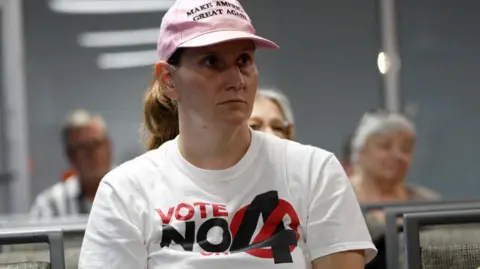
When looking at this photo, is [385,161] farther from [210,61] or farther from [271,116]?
[210,61]

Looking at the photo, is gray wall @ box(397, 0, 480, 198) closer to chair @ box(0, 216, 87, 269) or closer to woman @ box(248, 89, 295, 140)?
woman @ box(248, 89, 295, 140)

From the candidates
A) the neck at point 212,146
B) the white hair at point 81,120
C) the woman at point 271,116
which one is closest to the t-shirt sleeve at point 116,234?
the neck at point 212,146

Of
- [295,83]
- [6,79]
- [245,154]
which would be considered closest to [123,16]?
[6,79]

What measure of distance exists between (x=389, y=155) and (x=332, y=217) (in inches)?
89.0

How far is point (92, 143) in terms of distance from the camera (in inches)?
167

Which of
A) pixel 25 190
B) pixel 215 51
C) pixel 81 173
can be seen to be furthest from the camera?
pixel 25 190

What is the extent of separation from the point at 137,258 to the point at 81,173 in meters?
2.62

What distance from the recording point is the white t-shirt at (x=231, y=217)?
4.88 feet

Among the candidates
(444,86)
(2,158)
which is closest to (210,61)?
(2,158)

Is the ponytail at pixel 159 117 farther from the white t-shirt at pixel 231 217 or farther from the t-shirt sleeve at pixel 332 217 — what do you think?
the t-shirt sleeve at pixel 332 217

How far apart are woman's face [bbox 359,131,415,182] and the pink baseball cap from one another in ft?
Result: 7.25

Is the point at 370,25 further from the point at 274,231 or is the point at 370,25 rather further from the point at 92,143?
the point at 274,231

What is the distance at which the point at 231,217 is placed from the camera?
150 cm

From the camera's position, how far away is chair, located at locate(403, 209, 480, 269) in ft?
5.57
